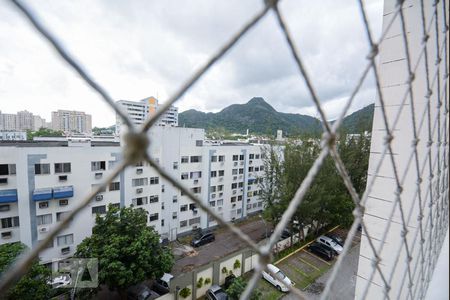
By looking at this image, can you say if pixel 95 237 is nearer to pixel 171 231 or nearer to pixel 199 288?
pixel 199 288

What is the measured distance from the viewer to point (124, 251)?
177 inches

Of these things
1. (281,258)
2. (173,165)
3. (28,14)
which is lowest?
(281,258)

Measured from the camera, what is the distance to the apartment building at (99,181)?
5430 mm

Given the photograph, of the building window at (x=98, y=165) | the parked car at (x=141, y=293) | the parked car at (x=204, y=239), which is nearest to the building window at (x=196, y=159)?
the parked car at (x=204, y=239)

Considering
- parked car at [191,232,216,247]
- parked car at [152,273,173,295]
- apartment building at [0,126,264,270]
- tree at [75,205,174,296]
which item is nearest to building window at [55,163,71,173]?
apartment building at [0,126,264,270]

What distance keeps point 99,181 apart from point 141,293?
8.95 feet

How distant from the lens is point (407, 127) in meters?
1.02

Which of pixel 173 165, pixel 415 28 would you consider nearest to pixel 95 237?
pixel 173 165

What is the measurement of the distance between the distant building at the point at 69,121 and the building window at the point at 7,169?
22.2 m

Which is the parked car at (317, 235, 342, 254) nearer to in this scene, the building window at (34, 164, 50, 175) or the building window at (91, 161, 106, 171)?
the building window at (91, 161, 106, 171)

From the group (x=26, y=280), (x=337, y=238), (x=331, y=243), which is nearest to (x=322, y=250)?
(x=331, y=243)

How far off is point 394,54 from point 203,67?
115 centimetres

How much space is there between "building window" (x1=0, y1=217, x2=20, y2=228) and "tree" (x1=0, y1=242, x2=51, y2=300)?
5.62ft

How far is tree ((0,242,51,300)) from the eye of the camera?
3.72 meters
